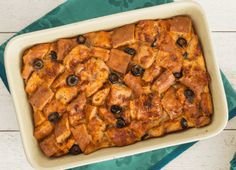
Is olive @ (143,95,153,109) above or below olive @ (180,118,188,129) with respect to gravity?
above

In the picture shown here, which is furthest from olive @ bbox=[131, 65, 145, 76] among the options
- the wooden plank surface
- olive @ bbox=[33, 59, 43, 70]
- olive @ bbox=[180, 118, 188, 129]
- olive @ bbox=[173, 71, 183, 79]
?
the wooden plank surface

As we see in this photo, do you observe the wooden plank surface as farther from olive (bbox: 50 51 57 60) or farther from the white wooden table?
olive (bbox: 50 51 57 60)

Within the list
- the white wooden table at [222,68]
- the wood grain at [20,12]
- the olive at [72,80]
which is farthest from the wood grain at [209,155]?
the wood grain at [20,12]

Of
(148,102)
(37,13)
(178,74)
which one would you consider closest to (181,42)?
(178,74)

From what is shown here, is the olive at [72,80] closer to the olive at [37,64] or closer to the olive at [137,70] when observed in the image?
the olive at [37,64]

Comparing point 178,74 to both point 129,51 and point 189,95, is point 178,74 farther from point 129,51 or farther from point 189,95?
point 129,51

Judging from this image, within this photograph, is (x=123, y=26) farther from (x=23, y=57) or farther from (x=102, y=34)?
(x=23, y=57)

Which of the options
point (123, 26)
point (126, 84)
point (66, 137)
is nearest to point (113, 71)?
point (126, 84)
